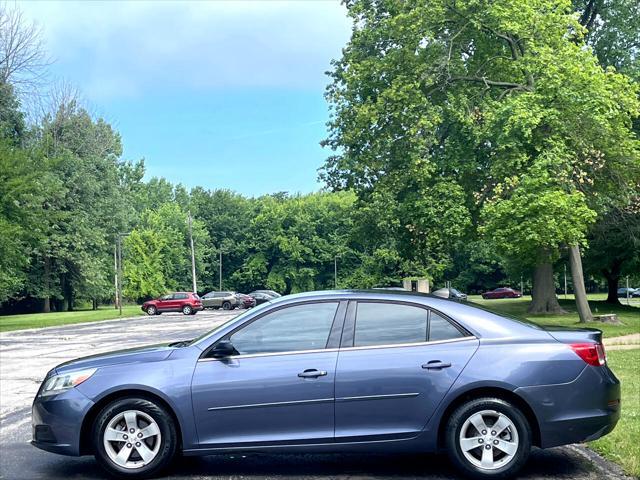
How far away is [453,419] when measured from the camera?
5496mm

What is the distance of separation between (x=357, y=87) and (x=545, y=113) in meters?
8.60

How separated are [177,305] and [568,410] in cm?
4550

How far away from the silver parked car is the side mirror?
49794mm

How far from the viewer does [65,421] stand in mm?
5648

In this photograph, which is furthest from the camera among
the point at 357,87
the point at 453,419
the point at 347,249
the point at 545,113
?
the point at 347,249

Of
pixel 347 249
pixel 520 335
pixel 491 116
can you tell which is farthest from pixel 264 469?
pixel 347 249

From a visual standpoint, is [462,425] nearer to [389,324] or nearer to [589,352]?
[389,324]

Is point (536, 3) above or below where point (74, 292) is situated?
above

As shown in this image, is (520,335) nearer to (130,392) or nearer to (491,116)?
(130,392)

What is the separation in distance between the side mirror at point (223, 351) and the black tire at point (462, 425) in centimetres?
184

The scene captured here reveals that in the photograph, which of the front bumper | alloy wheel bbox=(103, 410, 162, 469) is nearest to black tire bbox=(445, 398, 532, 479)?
alloy wheel bbox=(103, 410, 162, 469)

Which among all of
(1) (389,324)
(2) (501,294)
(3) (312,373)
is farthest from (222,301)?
(3) (312,373)

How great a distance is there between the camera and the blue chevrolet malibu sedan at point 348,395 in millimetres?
5484

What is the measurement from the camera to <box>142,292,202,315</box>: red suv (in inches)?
1932
